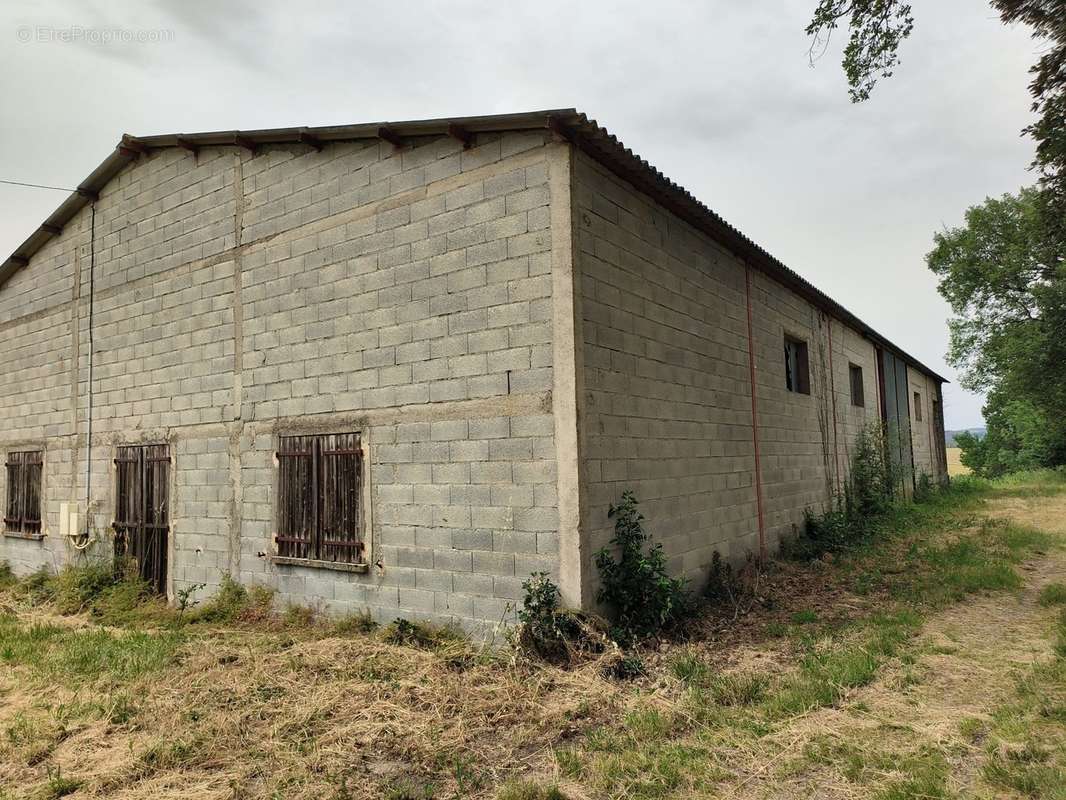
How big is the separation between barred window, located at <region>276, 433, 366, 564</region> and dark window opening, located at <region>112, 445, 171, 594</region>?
2.46 m

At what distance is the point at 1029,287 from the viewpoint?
27.2 metres

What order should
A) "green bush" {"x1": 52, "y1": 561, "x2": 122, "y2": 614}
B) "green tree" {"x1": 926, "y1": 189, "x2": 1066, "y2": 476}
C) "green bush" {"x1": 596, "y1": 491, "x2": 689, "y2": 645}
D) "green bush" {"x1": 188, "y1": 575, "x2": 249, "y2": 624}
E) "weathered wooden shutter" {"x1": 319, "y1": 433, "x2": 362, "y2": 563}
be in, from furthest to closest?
"green tree" {"x1": 926, "y1": 189, "x2": 1066, "y2": 476}, "green bush" {"x1": 52, "y1": 561, "x2": 122, "y2": 614}, "green bush" {"x1": 188, "y1": 575, "x2": 249, "y2": 624}, "weathered wooden shutter" {"x1": 319, "y1": 433, "x2": 362, "y2": 563}, "green bush" {"x1": 596, "y1": 491, "x2": 689, "y2": 645}

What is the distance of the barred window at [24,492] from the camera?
11.5 metres

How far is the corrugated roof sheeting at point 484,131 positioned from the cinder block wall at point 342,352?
189 mm

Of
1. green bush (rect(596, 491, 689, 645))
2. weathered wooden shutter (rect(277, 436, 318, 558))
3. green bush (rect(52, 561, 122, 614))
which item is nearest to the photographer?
green bush (rect(596, 491, 689, 645))

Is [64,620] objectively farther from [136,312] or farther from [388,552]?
[388,552]

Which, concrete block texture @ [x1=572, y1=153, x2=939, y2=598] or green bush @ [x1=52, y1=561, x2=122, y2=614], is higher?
concrete block texture @ [x1=572, y1=153, x2=939, y2=598]

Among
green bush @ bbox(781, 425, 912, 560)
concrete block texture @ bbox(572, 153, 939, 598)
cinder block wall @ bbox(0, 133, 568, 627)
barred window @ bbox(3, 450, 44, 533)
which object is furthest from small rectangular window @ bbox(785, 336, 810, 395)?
barred window @ bbox(3, 450, 44, 533)

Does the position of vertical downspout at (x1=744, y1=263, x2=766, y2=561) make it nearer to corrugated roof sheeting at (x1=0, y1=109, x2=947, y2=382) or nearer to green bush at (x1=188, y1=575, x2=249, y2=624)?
corrugated roof sheeting at (x1=0, y1=109, x2=947, y2=382)

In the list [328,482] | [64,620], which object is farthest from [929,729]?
[64,620]

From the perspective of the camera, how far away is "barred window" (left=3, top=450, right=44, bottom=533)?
1145 cm

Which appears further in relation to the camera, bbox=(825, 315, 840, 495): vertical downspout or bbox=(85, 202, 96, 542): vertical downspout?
bbox=(825, 315, 840, 495): vertical downspout

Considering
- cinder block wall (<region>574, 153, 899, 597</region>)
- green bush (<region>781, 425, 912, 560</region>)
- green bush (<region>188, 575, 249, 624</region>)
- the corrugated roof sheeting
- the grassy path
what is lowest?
the grassy path

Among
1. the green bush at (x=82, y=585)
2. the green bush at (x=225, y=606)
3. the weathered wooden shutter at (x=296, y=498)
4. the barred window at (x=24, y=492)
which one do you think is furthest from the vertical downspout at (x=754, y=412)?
the barred window at (x=24, y=492)
